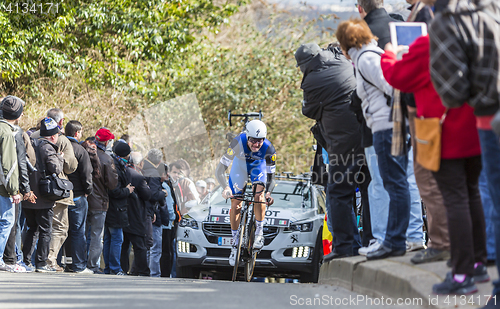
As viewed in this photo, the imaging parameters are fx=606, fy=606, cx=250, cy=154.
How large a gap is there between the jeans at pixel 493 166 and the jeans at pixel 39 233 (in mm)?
6462

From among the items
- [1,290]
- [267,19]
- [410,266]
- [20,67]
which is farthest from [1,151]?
[267,19]

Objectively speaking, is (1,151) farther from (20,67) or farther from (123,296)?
(20,67)

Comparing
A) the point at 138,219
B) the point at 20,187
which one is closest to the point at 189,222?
the point at 138,219

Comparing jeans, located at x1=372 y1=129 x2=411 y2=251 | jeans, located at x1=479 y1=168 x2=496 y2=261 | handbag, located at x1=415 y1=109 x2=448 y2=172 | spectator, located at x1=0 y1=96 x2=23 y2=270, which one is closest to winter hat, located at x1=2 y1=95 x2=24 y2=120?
spectator, located at x1=0 y1=96 x2=23 y2=270

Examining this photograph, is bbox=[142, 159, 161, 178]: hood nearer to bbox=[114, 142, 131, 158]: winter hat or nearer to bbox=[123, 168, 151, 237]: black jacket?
bbox=[123, 168, 151, 237]: black jacket

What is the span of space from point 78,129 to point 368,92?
551 cm

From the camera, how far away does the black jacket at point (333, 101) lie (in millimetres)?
6160

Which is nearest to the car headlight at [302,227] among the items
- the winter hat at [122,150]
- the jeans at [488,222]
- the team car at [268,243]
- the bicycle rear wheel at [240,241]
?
the team car at [268,243]

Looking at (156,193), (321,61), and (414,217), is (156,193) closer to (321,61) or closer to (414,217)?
→ (321,61)

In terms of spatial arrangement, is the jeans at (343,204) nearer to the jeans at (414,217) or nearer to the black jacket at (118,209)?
the jeans at (414,217)

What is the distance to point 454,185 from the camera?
13.0ft

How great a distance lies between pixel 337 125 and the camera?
6211mm

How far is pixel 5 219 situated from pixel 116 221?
8.07ft

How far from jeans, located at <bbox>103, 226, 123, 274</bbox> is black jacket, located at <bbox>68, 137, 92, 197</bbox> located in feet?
4.15
